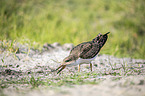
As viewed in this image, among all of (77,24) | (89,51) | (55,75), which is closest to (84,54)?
(89,51)

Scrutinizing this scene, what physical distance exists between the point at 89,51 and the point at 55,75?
2.29ft

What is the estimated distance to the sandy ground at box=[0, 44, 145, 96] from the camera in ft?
6.45

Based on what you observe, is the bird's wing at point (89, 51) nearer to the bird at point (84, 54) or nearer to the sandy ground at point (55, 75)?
the bird at point (84, 54)

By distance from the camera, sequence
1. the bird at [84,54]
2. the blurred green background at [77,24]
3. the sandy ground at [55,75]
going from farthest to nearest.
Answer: the blurred green background at [77,24], the bird at [84,54], the sandy ground at [55,75]

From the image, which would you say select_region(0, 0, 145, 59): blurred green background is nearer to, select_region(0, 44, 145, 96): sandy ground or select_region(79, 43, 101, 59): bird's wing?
select_region(0, 44, 145, 96): sandy ground

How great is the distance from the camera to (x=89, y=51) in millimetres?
3020

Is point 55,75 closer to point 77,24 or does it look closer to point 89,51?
point 89,51

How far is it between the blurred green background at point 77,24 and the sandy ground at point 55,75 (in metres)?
0.66

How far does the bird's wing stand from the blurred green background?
51.5 inches

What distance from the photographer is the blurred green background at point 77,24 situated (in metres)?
5.43

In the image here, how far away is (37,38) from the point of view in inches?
211

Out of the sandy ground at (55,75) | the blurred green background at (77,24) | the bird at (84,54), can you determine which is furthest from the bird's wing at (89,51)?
the blurred green background at (77,24)

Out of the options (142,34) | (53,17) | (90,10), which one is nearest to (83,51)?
(53,17)

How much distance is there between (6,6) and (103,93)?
17.3 ft
